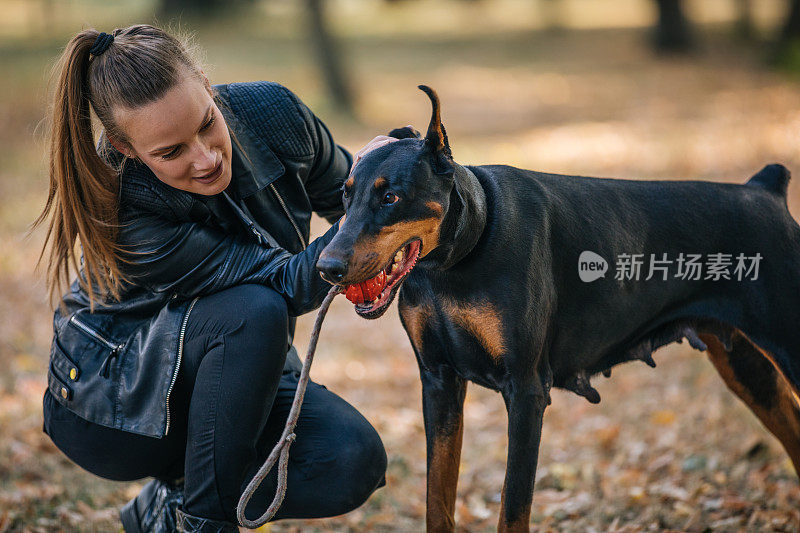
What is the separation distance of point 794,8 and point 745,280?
52.5 ft

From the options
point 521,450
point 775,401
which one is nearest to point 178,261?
point 521,450

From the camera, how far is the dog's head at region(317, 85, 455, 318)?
2287 mm

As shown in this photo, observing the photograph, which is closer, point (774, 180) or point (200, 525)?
point (200, 525)

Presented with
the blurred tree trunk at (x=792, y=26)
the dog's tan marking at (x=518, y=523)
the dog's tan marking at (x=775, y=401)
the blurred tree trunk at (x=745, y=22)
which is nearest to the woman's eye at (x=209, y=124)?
the dog's tan marking at (x=518, y=523)

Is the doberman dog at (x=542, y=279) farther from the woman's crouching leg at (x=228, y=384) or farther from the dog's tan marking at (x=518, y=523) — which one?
the woman's crouching leg at (x=228, y=384)

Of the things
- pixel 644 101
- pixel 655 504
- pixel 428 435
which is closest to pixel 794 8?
pixel 644 101

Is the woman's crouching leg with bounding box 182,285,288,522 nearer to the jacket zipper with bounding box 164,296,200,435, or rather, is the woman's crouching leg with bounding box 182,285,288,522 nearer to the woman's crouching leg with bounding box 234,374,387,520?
the jacket zipper with bounding box 164,296,200,435

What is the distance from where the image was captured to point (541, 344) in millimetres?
2701

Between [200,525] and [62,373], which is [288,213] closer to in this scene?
[62,373]

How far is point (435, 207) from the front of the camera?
2.40 meters

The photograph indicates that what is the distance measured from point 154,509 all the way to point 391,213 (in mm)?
1812

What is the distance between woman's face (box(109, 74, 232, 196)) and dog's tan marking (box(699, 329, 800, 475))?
2.24 meters

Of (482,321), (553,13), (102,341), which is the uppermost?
(482,321)

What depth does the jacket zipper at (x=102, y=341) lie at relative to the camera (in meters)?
2.84
